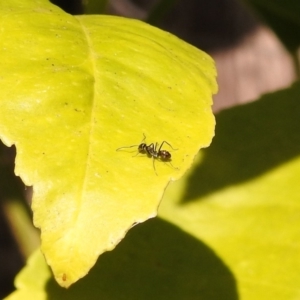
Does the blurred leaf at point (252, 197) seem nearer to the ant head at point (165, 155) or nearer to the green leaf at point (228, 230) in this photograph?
the green leaf at point (228, 230)

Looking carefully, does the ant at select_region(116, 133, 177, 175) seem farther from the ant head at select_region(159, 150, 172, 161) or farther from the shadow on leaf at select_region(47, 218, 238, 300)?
the shadow on leaf at select_region(47, 218, 238, 300)

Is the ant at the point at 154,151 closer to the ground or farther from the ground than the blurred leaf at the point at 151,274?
farther from the ground

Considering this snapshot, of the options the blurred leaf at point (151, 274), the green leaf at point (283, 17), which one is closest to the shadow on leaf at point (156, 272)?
the blurred leaf at point (151, 274)

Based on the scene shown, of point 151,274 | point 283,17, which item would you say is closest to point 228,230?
point 151,274

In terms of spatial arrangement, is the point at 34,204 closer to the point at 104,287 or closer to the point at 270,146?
the point at 104,287

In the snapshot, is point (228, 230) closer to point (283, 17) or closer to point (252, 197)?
point (252, 197)

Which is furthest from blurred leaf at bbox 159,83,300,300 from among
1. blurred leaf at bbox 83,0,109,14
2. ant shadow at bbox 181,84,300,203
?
blurred leaf at bbox 83,0,109,14

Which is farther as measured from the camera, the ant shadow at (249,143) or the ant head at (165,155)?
the ant shadow at (249,143)

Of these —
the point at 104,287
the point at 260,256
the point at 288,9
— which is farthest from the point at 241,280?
the point at 288,9
